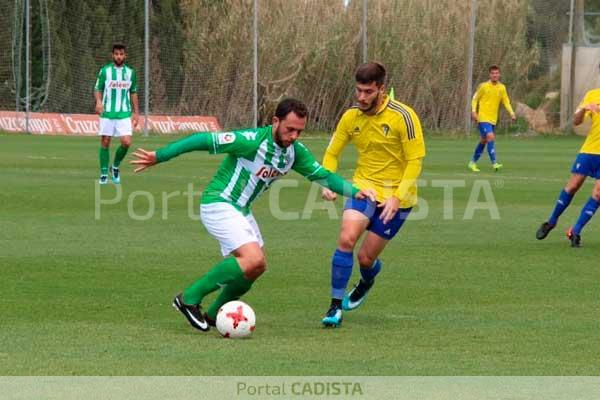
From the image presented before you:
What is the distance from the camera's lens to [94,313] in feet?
30.3

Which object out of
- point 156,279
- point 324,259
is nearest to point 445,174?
point 324,259

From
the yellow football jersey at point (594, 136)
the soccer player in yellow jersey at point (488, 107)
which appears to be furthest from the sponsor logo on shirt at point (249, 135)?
the soccer player in yellow jersey at point (488, 107)

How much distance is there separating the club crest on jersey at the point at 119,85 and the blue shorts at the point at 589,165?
9.94 metres

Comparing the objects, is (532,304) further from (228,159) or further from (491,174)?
(491,174)

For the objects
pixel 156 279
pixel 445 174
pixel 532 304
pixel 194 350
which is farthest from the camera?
pixel 445 174

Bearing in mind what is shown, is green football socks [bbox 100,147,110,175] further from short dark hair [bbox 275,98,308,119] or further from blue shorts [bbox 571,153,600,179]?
short dark hair [bbox 275,98,308,119]

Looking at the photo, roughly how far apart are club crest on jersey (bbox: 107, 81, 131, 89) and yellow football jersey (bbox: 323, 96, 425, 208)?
42.4 feet

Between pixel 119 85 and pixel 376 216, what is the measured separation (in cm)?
1328

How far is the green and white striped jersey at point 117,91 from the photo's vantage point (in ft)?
72.8

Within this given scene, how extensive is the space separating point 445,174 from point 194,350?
1757cm

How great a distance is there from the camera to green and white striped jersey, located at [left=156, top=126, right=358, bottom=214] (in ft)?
28.5

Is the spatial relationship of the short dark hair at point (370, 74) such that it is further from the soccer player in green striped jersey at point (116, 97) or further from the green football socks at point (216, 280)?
the soccer player in green striped jersey at point (116, 97)

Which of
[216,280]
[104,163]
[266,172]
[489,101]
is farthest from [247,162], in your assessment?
[489,101]

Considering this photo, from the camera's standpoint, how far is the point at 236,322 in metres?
8.37
